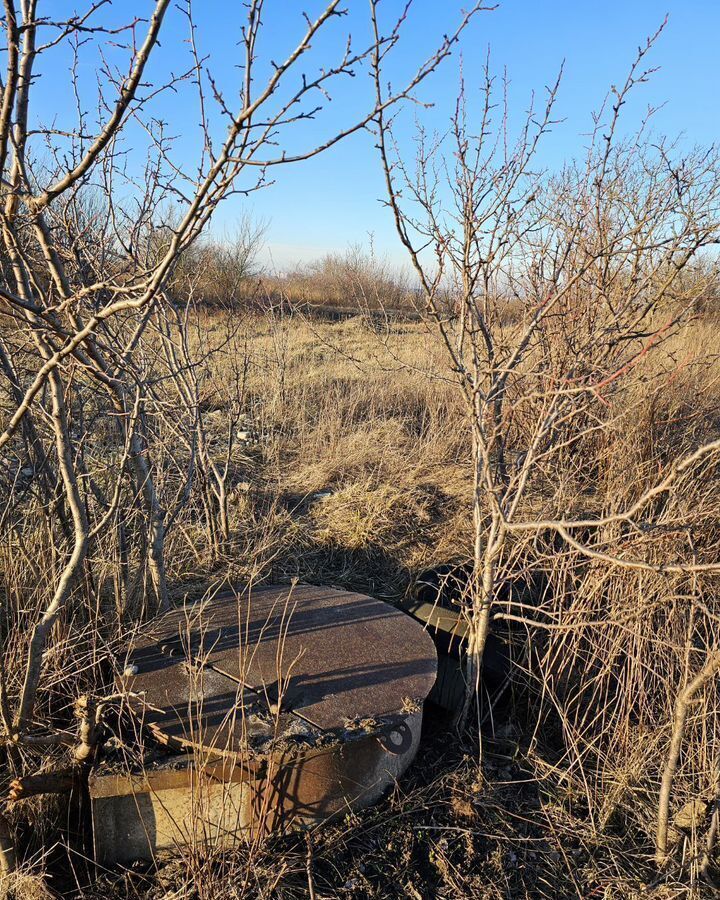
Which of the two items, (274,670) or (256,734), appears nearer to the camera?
(256,734)

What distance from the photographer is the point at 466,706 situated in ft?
8.29

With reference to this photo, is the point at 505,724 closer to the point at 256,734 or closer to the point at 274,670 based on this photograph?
the point at 274,670

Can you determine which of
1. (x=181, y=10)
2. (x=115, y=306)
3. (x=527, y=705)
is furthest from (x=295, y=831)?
(x=181, y=10)

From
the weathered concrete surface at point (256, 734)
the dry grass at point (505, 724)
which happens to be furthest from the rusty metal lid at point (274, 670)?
the dry grass at point (505, 724)

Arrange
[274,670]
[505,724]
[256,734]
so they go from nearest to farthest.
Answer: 1. [256,734]
2. [274,670]
3. [505,724]

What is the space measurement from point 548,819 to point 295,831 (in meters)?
0.85

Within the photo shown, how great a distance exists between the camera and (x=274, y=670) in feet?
7.66

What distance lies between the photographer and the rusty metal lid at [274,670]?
2047mm

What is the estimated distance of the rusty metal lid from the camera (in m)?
2.05

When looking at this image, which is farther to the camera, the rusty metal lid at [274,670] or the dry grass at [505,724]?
the rusty metal lid at [274,670]

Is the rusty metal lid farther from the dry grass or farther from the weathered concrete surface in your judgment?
the dry grass

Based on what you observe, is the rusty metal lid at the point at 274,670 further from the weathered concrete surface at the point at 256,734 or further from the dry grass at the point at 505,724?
the dry grass at the point at 505,724

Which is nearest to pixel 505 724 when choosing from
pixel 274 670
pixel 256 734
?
pixel 274 670

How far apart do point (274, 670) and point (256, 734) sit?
332mm
